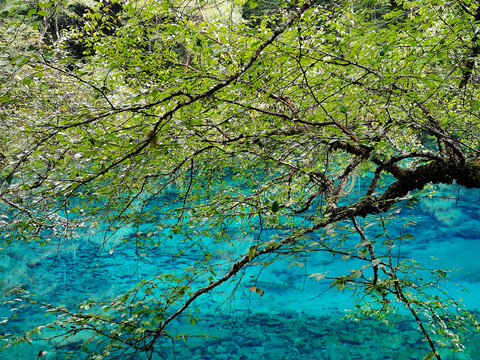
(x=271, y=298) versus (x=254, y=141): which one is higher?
(x=271, y=298)

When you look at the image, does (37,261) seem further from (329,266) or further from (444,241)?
(444,241)

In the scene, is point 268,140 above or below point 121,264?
below

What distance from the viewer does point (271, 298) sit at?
364 inches

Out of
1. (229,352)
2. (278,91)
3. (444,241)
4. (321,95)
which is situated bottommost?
(229,352)

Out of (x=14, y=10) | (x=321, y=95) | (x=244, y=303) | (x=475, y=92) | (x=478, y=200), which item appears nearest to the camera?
(x=14, y=10)

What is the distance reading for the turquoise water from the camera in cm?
726

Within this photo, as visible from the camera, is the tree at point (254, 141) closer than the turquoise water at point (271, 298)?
Yes

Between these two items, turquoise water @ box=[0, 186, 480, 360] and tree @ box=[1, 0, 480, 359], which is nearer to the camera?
tree @ box=[1, 0, 480, 359]

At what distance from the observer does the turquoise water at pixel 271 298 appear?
7258 millimetres

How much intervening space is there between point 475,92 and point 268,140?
10.7 feet

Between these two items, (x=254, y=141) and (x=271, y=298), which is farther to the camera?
(x=271, y=298)

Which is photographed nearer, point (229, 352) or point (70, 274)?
point (229, 352)

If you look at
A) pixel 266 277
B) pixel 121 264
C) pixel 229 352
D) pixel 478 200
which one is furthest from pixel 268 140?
pixel 478 200

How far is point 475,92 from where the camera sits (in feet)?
15.4
